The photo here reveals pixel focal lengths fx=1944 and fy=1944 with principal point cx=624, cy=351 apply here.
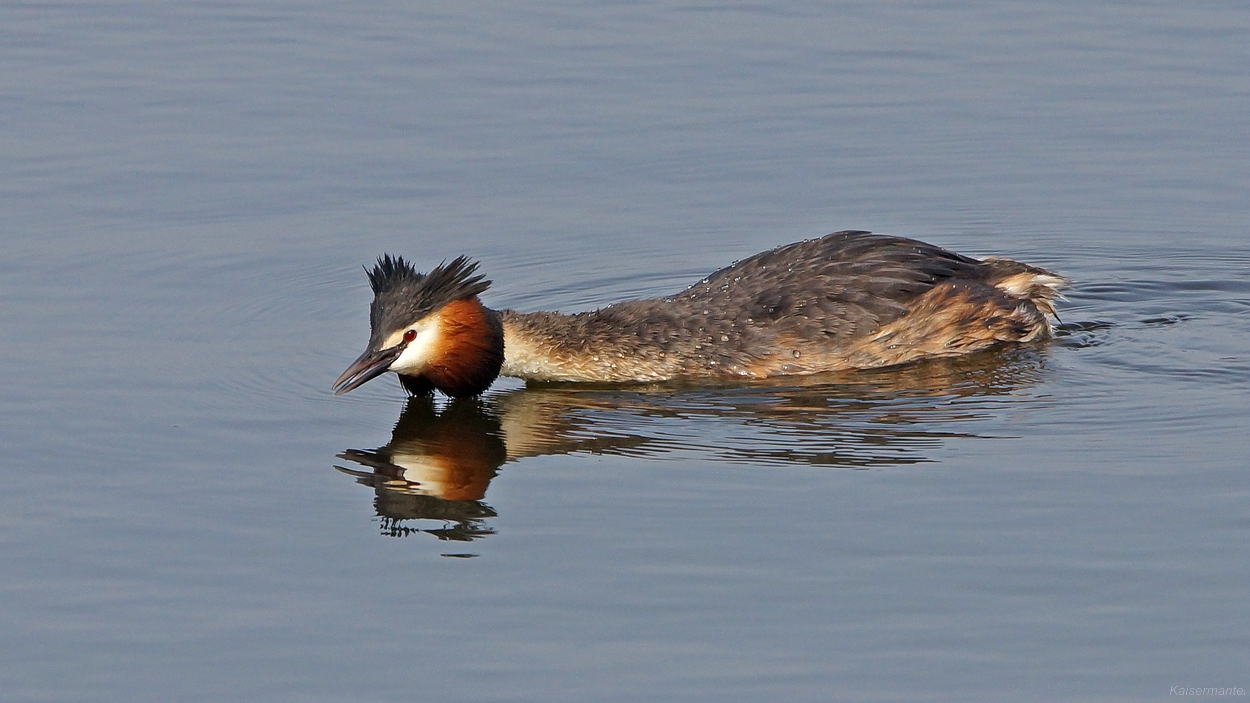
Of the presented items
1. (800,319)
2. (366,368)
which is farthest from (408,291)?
(800,319)

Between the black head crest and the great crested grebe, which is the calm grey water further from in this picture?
the black head crest

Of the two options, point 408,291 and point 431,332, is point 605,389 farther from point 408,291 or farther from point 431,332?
point 408,291

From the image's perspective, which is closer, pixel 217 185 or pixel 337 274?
pixel 337 274

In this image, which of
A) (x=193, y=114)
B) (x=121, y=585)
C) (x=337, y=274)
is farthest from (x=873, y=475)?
(x=193, y=114)

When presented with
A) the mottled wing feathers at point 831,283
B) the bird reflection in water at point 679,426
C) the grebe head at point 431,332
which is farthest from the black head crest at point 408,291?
the mottled wing feathers at point 831,283

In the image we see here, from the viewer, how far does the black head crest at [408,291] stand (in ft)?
36.2

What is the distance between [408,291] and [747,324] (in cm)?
204

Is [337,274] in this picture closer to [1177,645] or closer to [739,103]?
[739,103]

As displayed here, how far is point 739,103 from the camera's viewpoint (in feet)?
53.9

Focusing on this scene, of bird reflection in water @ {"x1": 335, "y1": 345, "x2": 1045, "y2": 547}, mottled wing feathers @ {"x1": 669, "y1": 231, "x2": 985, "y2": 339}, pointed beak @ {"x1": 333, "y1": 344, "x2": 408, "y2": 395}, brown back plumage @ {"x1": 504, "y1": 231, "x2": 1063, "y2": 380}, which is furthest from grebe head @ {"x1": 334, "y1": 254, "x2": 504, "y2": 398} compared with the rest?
mottled wing feathers @ {"x1": 669, "y1": 231, "x2": 985, "y2": 339}

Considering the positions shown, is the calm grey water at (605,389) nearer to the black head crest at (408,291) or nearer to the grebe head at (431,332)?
the grebe head at (431,332)

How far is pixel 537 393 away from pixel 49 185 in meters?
5.12

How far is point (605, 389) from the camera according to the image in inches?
459

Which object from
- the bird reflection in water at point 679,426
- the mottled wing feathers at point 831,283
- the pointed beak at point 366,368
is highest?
the mottled wing feathers at point 831,283
